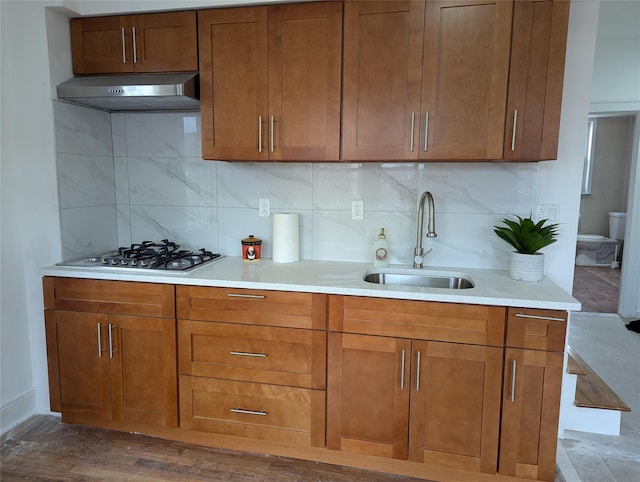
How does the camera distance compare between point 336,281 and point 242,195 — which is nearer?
point 336,281

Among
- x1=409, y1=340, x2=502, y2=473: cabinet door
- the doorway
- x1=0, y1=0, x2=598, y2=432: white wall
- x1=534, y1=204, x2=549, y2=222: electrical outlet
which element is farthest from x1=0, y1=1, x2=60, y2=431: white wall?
the doorway

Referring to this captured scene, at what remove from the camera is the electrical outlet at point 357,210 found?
96.6 inches

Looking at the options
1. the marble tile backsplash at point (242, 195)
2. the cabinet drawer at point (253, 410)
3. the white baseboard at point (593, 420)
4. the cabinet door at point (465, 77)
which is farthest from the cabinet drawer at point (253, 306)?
the white baseboard at point (593, 420)

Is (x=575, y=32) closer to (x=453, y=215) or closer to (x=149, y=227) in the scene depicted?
(x=453, y=215)

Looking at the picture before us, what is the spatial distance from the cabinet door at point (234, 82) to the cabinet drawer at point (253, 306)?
0.71m

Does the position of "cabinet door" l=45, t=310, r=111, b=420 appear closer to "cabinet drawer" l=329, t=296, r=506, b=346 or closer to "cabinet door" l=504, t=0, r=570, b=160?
"cabinet drawer" l=329, t=296, r=506, b=346

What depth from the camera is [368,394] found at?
196 cm

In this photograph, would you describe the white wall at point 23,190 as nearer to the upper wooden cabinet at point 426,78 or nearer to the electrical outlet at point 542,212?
the upper wooden cabinet at point 426,78

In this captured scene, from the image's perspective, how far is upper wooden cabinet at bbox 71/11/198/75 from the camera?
2207mm

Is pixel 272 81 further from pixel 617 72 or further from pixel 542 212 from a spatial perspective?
pixel 617 72

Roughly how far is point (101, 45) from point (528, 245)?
2.40 m

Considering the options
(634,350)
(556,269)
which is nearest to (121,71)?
(556,269)

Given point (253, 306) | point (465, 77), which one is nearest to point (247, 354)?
point (253, 306)

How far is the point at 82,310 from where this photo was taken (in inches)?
86.9
